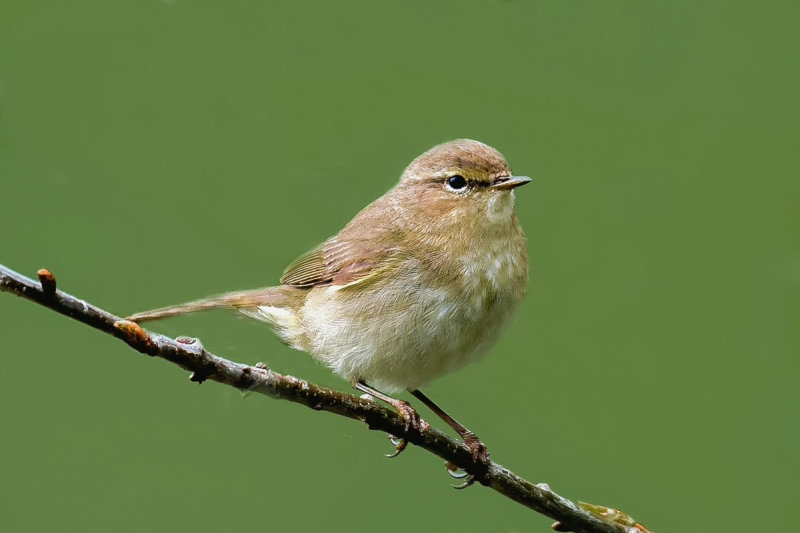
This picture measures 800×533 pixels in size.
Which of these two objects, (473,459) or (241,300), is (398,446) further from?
(241,300)

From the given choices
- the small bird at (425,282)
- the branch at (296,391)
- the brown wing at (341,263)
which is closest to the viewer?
the branch at (296,391)

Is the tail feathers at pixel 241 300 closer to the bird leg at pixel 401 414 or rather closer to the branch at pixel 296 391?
the bird leg at pixel 401 414

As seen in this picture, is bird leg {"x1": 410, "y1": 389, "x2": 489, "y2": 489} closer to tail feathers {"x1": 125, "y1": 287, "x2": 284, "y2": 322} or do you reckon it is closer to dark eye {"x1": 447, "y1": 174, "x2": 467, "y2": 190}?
tail feathers {"x1": 125, "y1": 287, "x2": 284, "y2": 322}

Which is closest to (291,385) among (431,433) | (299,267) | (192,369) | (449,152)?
(192,369)

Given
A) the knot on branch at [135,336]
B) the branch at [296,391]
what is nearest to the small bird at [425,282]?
the branch at [296,391]

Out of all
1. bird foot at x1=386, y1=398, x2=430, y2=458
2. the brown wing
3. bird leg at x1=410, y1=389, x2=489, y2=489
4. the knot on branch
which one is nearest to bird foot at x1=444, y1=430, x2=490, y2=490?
bird leg at x1=410, y1=389, x2=489, y2=489

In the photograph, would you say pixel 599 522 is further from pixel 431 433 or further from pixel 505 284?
pixel 505 284

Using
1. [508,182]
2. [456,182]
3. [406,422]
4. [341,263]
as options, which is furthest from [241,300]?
[508,182]
